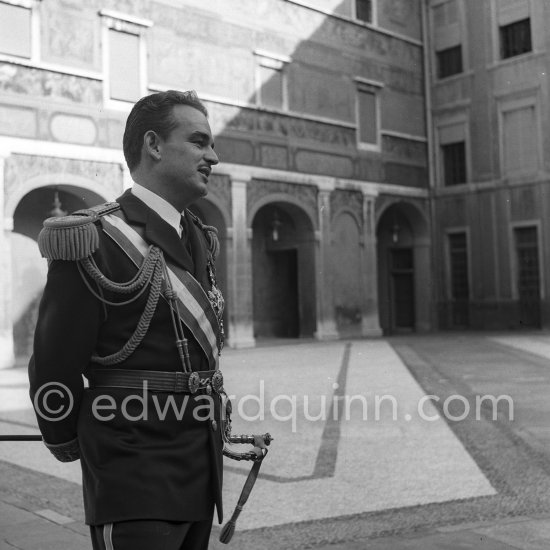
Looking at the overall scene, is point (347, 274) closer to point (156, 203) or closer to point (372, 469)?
point (372, 469)

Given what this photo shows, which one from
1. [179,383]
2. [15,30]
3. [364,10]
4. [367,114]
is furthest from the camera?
[364,10]

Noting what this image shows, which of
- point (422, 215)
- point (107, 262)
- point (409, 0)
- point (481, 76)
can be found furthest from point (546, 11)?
point (107, 262)

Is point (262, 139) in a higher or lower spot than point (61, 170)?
higher

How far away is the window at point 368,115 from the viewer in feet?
69.9

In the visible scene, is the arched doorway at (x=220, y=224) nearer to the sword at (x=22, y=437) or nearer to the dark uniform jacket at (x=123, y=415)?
the sword at (x=22, y=437)

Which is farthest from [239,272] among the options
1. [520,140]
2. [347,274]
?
[520,140]

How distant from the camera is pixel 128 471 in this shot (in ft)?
6.18

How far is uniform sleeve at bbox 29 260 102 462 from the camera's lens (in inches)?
74.9

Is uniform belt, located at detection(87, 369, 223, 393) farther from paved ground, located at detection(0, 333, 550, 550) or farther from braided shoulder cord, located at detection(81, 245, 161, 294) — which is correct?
paved ground, located at detection(0, 333, 550, 550)

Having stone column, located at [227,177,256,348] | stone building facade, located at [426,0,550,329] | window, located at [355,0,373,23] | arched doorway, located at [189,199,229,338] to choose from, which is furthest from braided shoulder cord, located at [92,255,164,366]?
window, located at [355,0,373,23]

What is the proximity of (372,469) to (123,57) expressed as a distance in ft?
41.5

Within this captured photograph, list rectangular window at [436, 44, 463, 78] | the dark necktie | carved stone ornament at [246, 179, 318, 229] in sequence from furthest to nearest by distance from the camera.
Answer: rectangular window at [436, 44, 463, 78] → carved stone ornament at [246, 179, 318, 229] → the dark necktie

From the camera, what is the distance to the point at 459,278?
2302 centimetres

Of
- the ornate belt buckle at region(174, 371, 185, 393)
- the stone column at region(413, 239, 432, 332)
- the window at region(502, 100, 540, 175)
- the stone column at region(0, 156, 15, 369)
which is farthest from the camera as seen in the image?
the stone column at region(413, 239, 432, 332)
